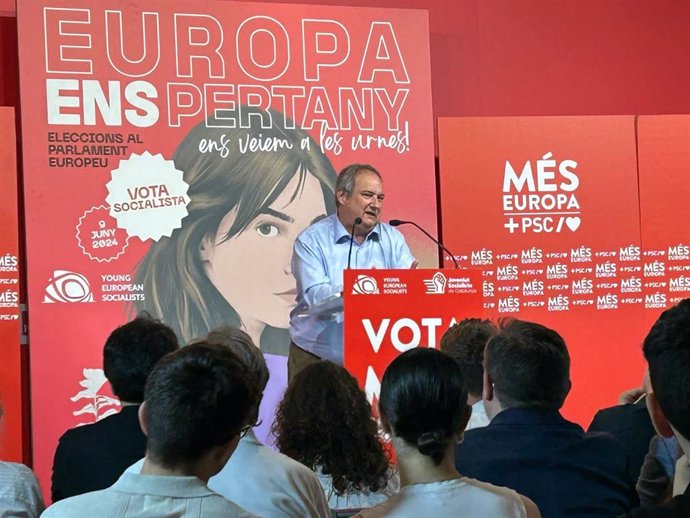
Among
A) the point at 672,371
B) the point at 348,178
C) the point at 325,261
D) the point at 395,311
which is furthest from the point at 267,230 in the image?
the point at 672,371

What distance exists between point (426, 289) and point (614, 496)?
1.84 meters

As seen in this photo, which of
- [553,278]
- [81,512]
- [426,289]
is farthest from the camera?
[553,278]

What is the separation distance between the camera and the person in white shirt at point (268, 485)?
7.52ft

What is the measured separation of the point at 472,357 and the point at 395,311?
28.2 inches

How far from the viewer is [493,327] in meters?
3.49

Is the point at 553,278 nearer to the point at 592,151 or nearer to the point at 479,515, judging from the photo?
the point at 592,151

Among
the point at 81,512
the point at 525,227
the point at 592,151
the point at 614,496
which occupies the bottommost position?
the point at 614,496

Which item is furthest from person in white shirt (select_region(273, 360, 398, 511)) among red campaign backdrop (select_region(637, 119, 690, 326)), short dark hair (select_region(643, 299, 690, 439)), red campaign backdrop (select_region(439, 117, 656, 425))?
red campaign backdrop (select_region(637, 119, 690, 326))

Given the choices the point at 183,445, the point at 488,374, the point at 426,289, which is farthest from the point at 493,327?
the point at 183,445

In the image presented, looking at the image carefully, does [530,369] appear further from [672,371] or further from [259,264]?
[259,264]

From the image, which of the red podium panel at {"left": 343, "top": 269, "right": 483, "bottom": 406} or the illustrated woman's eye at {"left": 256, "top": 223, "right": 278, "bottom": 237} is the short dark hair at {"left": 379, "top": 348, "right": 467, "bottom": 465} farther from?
the illustrated woman's eye at {"left": 256, "top": 223, "right": 278, "bottom": 237}

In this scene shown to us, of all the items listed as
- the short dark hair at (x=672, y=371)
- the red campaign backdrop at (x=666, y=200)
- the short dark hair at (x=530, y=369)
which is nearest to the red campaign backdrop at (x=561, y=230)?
the red campaign backdrop at (x=666, y=200)

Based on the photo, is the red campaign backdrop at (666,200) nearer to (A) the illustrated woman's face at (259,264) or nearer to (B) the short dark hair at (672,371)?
(A) the illustrated woman's face at (259,264)

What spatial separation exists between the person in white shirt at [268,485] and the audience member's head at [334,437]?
0.97 ft
